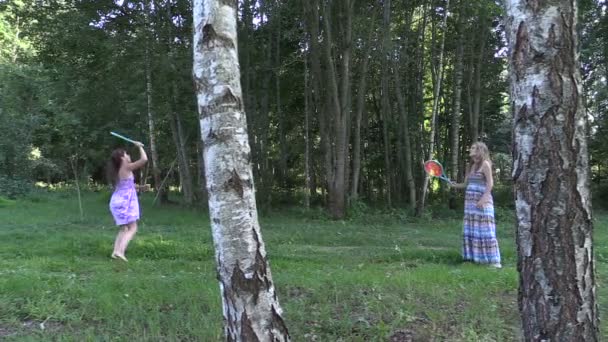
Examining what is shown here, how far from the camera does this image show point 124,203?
320 inches

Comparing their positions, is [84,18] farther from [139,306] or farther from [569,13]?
[569,13]

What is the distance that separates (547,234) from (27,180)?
29.5 metres

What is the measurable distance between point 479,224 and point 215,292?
4.11 metres

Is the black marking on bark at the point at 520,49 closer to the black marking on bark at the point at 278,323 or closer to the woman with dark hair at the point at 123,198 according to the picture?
the black marking on bark at the point at 278,323

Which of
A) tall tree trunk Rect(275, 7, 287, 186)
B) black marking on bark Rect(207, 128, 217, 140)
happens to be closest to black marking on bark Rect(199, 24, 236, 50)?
black marking on bark Rect(207, 128, 217, 140)

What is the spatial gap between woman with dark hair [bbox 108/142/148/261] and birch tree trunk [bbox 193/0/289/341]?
4.68 meters

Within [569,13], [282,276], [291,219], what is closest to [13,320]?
[282,276]

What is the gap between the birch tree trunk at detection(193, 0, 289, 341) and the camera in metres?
3.69

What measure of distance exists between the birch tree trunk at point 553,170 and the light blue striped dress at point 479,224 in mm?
4936

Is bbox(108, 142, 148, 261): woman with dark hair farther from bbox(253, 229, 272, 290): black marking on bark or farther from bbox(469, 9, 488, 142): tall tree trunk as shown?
bbox(469, 9, 488, 142): tall tree trunk

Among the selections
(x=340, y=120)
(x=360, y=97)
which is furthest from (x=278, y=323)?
(x=360, y=97)

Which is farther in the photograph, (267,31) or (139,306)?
(267,31)

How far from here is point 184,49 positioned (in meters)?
17.0

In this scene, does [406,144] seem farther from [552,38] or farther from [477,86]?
[552,38]
